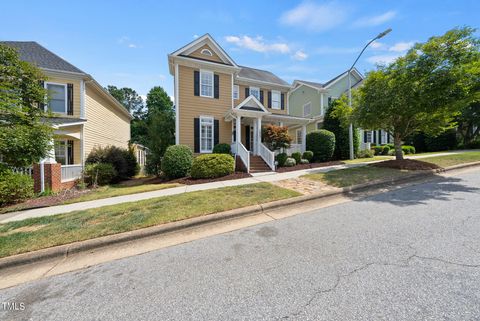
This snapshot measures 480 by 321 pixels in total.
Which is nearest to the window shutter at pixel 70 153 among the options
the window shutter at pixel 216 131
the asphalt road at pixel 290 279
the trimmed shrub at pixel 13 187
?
the trimmed shrub at pixel 13 187

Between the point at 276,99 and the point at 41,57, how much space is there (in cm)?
1615

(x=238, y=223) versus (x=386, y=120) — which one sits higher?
(x=386, y=120)

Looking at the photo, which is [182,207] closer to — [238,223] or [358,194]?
[238,223]

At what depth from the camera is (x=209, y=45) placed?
1322 centimetres

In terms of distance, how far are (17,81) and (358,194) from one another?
1063cm

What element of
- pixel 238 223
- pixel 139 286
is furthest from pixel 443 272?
pixel 139 286

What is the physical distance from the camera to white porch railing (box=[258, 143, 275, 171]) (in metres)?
11.1

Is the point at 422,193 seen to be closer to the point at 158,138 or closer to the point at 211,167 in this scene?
the point at 211,167

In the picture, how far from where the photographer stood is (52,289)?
250 centimetres

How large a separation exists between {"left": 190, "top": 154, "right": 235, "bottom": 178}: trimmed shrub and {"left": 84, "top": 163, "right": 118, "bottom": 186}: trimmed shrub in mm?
5386

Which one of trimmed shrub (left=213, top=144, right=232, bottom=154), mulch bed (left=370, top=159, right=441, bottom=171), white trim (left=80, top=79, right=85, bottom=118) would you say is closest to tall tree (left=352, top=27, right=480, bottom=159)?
mulch bed (left=370, top=159, right=441, bottom=171)

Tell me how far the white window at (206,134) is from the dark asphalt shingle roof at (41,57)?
748cm

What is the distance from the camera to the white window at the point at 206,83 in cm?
1284

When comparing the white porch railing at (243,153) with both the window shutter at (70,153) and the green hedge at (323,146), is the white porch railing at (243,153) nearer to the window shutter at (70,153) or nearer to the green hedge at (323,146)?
the green hedge at (323,146)
